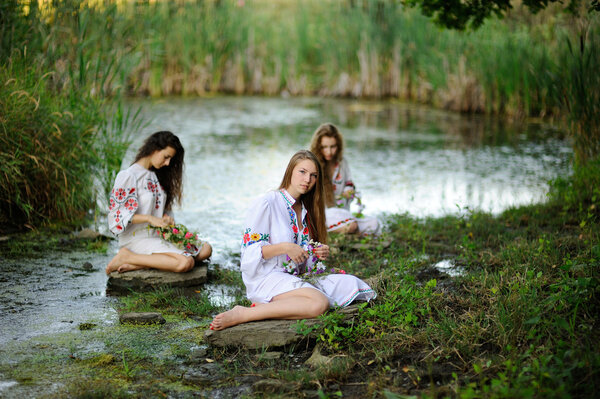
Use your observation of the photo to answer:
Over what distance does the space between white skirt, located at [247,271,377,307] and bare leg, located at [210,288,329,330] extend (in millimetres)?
71

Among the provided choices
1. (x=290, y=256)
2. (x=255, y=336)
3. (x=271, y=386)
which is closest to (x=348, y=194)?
(x=290, y=256)

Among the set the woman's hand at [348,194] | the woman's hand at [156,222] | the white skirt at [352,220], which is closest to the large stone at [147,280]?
the woman's hand at [156,222]

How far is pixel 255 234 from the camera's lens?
13.1 feet

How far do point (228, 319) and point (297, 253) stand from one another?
1.79 ft

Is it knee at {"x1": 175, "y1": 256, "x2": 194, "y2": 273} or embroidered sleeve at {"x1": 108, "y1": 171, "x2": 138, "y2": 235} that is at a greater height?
embroidered sleeve at {"x1": 108, "y1": 171, "x2": 138, "y2": 235}

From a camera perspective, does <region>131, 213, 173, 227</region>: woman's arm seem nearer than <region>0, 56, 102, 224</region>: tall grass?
Yes

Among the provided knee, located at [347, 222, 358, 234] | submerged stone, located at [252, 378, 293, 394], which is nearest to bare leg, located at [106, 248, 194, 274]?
knee, located at [347, 222, 358, 234]

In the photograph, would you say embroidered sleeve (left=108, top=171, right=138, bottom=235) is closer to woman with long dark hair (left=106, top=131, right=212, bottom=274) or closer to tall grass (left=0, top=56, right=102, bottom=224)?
woman with long dark hair (left=106, top=131, right=212, bottom=274)

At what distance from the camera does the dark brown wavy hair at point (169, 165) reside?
5.23 metres

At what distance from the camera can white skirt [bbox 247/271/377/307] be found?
12.8 feet

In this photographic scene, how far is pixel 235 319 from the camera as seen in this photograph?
3742 millimetres

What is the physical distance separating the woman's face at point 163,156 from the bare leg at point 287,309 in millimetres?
1843

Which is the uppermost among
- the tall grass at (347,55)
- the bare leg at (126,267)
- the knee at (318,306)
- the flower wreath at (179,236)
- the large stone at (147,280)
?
the tall grass at (347,55)

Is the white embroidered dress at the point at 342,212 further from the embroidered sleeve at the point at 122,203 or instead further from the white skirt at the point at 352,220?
the embroidered sleeve at the point at 122,203
